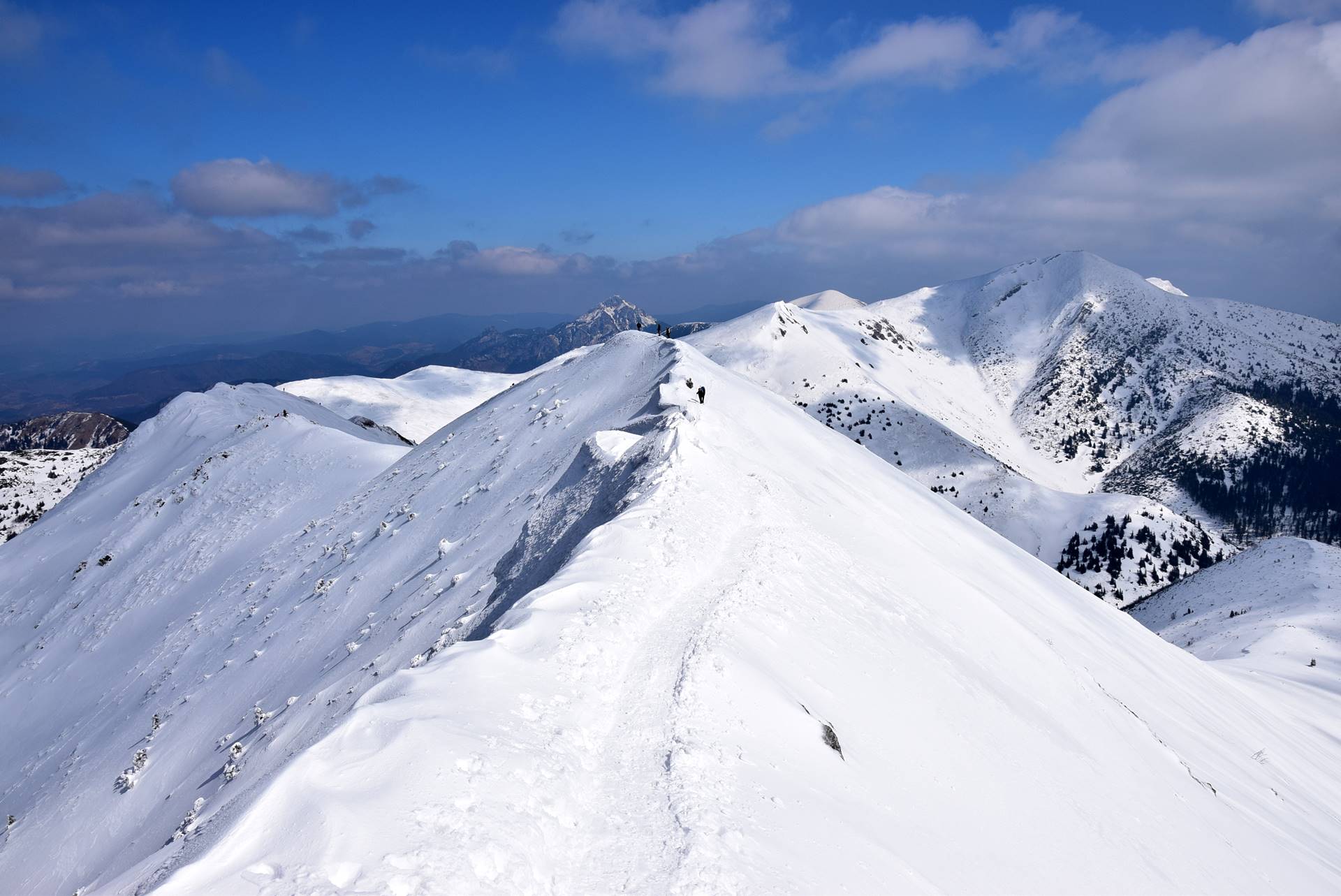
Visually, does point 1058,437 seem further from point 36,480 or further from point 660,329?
point 36,480

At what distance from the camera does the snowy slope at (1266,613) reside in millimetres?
48500

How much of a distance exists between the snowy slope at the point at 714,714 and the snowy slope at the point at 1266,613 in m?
23.6

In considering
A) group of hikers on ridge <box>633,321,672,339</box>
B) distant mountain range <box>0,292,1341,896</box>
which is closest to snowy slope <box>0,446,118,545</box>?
distant mountain range <box>0,292,1341,896</box>

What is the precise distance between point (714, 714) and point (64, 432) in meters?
213

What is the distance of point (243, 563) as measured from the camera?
30453mm

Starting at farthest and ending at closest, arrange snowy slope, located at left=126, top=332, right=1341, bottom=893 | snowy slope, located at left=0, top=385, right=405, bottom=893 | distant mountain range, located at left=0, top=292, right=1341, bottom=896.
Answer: snowy slope, located at left=0, top=385, right=405, bottom=893 → distant mountain range, located at left=0, top=292, right=1341, bottom=896 → snowy slope, located at left=126, top=332, right=1341, bottom=893

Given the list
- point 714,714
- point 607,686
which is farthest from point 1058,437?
point 607,686

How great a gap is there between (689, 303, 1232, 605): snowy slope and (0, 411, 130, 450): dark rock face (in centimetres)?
14302

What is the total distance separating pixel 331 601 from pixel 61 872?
9.22 m

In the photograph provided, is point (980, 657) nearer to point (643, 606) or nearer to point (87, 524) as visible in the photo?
point (643, 606)

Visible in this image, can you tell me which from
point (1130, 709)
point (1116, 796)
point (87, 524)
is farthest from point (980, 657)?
point (87, 524)

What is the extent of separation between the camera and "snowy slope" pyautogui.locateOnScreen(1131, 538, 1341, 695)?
48.5 meters

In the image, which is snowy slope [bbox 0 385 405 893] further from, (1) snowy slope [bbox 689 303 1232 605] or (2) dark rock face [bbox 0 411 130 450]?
(2) dark rock face [bbox 0 411 130 450]

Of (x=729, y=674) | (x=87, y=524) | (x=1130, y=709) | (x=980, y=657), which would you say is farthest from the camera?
(x=87, y=524)
